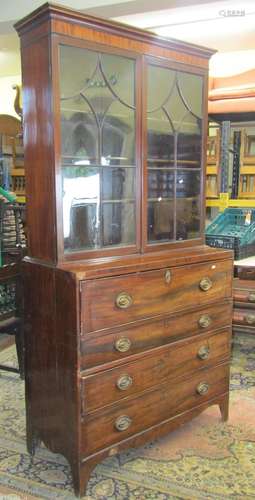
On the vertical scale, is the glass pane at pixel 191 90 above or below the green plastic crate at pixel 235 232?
above

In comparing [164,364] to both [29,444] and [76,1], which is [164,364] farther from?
[76,1]

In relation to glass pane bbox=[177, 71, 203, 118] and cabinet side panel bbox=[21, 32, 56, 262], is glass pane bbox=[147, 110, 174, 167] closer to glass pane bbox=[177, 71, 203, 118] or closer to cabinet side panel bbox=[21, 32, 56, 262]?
glass pane bbox=[177, 71, 203, 118]

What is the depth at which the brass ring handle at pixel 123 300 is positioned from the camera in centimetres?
159

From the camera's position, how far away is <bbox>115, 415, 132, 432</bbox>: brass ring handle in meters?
1.67

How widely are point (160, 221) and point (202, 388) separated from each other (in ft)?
2.69

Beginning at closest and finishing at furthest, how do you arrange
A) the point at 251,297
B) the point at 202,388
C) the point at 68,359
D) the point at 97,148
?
1. the point at 68,359
2. the point at 97,148
3. the point at 202,388
4. the point at 251,297

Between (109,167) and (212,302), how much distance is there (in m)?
0.80

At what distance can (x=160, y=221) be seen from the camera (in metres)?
1.90

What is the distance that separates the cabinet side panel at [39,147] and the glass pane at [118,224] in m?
0.25

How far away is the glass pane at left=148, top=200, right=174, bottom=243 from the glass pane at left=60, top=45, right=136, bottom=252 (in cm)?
10

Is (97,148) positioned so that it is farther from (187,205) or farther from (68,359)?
(68,359)

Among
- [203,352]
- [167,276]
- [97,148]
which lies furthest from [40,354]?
[97,148]

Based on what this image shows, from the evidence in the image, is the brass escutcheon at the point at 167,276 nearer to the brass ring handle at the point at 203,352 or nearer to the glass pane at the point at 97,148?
the glass pane at the point at 97,148

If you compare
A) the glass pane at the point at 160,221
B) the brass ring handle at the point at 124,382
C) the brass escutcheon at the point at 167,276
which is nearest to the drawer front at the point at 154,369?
the brass ring handle at the point at 124,382
